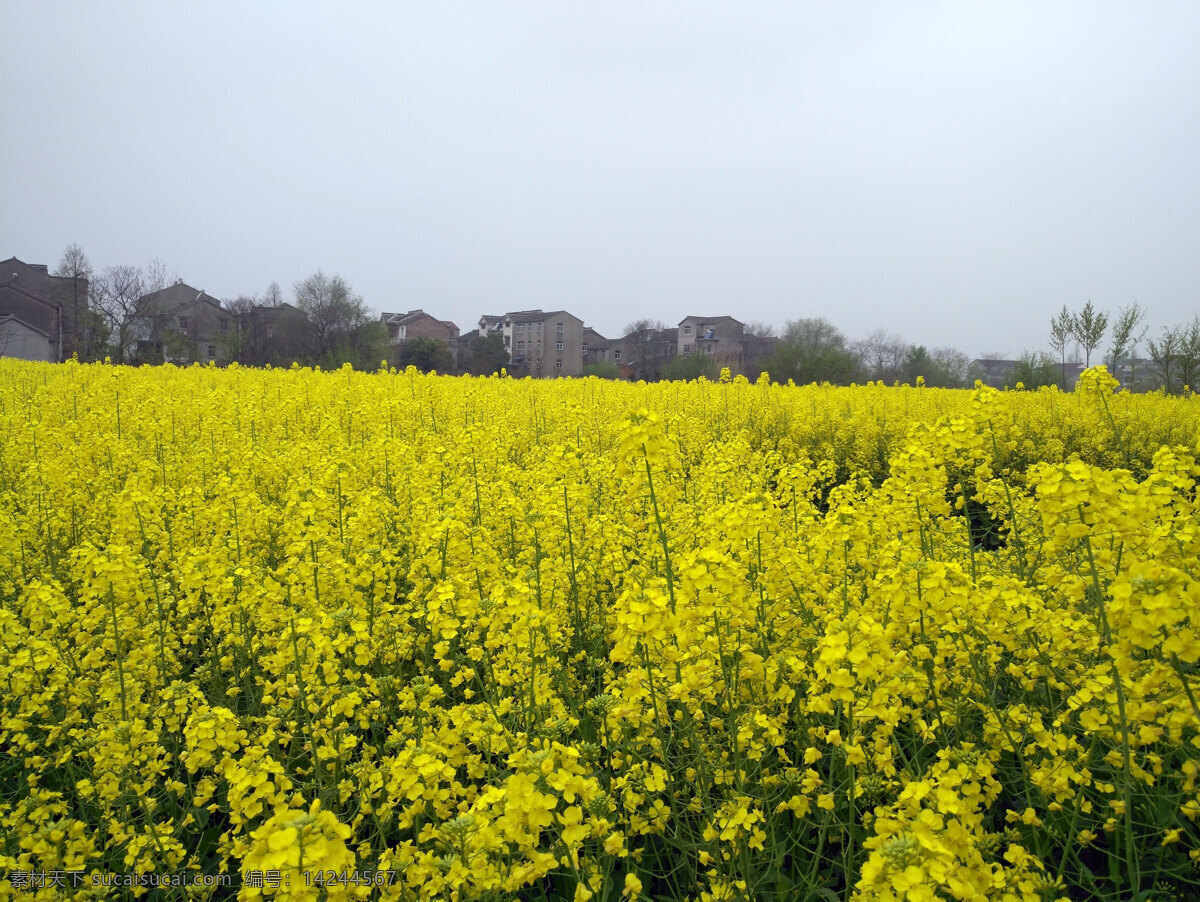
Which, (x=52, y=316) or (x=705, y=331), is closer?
(x=52, y=316)

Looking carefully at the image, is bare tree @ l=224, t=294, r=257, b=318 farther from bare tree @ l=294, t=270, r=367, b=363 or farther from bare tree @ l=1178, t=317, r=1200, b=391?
bare tree @ l=1178, t=317, r=1200, b=391

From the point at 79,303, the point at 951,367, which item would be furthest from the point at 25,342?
the point at 951,367

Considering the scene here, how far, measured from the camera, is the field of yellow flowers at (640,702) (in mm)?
1833

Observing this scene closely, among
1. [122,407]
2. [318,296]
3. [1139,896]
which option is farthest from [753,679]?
[318,296]

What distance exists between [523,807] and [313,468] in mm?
Result: 4694

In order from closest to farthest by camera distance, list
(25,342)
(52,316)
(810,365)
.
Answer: (810,365), (25,342), (52,316)

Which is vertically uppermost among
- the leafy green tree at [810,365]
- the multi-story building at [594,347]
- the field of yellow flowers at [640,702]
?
the multi-story building at [594,347]

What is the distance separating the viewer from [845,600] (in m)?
2.81

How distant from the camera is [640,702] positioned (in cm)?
234

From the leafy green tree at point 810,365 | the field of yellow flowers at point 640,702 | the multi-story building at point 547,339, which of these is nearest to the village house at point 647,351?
the multi-story building at point 547,339

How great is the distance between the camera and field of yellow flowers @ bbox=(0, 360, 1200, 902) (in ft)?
6.01

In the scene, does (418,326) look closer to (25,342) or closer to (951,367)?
(25,342)

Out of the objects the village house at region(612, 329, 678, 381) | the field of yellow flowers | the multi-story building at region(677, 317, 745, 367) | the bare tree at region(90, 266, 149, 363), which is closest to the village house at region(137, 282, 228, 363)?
the bare tree at region(90, 266, 149, 363)

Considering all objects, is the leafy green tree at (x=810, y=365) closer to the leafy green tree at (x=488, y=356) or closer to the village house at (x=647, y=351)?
the village house at (x=647, y=351)
